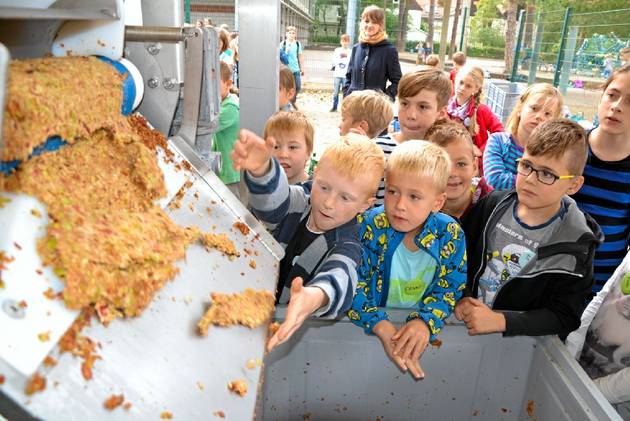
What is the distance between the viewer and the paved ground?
7328 mm

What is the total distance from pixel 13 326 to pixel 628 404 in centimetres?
165

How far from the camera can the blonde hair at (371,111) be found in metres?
2.36

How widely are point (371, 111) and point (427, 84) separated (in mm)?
288

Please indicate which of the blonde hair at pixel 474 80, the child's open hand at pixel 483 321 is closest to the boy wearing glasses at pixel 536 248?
the child's open hand at pixel 483 321

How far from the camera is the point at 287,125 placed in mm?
2061

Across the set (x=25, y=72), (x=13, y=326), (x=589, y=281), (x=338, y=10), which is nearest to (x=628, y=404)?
(x=589, y=281)

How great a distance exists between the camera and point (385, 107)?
93.4 inches

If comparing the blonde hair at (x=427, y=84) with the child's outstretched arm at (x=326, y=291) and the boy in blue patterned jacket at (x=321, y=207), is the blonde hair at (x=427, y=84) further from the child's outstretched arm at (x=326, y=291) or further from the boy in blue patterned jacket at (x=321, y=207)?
the child's outstretched arm at (x=326, y=291)

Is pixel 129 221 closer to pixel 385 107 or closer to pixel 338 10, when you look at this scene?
pixel 385 107

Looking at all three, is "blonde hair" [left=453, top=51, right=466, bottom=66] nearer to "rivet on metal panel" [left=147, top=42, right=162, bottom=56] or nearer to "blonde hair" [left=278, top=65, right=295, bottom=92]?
"blonde hair" [left=278, top=65, right=295, bottom=92]

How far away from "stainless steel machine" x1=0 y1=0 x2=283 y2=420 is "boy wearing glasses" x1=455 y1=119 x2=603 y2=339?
780 mm

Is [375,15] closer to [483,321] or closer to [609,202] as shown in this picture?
[609,202]

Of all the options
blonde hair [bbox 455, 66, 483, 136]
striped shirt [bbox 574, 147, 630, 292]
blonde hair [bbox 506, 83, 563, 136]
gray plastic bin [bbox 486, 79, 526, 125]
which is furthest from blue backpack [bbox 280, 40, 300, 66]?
striped shirt [bbox 574, 147, 630, 292]

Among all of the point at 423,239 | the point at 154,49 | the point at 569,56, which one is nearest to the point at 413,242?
the point at 423,239
